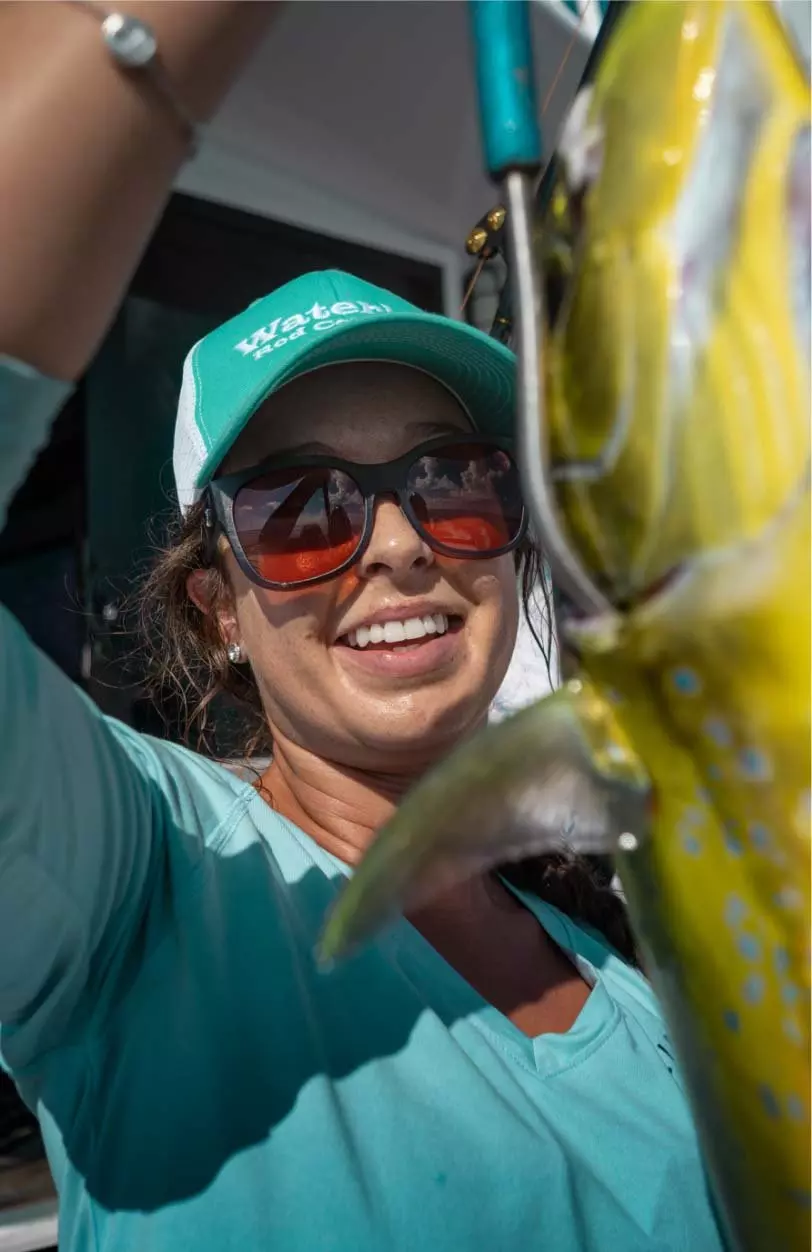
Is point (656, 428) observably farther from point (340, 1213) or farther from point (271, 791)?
point (271, 791)

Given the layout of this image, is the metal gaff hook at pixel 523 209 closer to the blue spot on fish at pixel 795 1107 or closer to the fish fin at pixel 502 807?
the fish fin at pixel 502 807

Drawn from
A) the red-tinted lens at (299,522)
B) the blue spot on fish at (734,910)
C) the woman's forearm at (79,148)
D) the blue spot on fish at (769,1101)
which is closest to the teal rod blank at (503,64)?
the woman's forearm at (79,148)

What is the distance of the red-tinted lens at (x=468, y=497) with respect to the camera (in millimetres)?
1263

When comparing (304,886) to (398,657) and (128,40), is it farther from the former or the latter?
(128,40)

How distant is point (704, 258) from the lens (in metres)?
0.44

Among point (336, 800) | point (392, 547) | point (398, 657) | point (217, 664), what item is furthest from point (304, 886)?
point (217, 664)

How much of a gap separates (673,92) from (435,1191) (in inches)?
35.8

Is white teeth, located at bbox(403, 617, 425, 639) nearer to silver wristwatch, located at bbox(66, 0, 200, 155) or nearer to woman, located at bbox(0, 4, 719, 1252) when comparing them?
woman, located at bbox(0, 4, 719, 1252)

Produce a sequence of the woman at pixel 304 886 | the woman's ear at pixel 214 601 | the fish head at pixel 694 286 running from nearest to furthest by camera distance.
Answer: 1. the fish head at pixel 694 286
2. the woman at pixel 304 886
3. the woman's ear at pixel 214 601

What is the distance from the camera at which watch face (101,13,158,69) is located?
54 cm

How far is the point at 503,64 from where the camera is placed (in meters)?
0.58

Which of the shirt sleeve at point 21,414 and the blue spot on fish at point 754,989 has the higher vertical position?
the shirt sleeve at point 21,414

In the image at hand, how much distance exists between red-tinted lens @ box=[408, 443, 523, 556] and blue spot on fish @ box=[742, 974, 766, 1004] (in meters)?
0.81

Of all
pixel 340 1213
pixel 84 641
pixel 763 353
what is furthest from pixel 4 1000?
pixel 84 641
